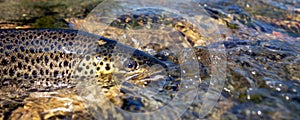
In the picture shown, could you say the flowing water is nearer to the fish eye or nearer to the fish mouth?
the fish mouth

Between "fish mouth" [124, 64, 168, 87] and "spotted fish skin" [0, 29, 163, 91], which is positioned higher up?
"spotted fish skin" [0, 29, 163, 91]

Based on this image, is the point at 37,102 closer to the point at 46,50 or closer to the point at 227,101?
the point at 46,50

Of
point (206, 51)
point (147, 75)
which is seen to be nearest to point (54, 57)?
point (147, 75)

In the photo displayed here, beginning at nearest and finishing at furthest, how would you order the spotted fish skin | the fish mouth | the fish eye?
1. the fish mouth
2. the fish eye
3. the spotted fish skin

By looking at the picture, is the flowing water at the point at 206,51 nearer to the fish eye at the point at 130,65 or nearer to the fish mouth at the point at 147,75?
the fish mouth at the point at 147,75

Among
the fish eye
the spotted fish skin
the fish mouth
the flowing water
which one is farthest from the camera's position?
the spotted fish skin

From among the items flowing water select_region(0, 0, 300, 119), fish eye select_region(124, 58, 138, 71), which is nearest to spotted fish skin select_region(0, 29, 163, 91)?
fish eye select_region(124, 58, 138, 71)

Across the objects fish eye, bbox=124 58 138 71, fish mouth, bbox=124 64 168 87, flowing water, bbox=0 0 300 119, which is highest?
fish eye, bbox=124 58 138 71
